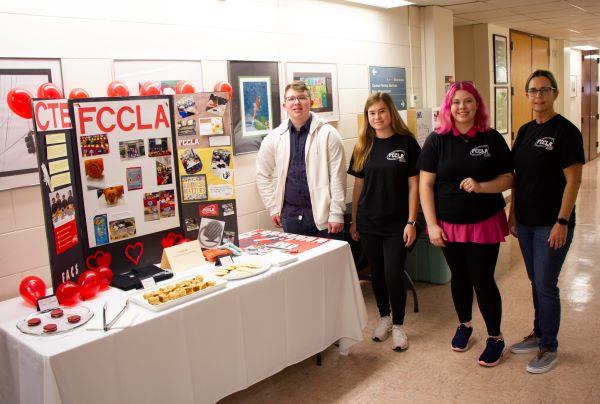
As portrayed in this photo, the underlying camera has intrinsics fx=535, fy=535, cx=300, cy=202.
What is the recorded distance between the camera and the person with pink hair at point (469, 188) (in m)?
2.76

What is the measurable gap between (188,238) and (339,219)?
3.01 feet

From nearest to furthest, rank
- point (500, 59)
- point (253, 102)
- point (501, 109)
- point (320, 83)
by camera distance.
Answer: point (253, 102), point (320, 83), point (500, 59), point (501, 109)

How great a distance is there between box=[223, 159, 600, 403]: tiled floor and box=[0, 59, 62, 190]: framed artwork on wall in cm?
152

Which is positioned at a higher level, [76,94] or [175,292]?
[76,94]

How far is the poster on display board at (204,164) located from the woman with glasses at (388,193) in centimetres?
81

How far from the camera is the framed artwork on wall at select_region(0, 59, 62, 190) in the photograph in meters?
2.46

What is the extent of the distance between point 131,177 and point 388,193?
1.41m

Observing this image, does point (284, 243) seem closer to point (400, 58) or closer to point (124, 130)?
point (124, 130)

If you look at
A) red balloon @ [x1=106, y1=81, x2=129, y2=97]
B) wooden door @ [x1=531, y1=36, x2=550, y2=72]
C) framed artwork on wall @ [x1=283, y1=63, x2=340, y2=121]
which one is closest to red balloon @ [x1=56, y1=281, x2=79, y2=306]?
red balloon @ [x1=106, y1=81, x2=129, y2=97]

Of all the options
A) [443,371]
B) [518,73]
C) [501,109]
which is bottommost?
[443,371]

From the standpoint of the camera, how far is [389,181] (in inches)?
121

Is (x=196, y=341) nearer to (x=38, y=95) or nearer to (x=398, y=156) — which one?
(x=38, y=95)

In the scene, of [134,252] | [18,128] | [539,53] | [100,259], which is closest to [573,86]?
[539,53]

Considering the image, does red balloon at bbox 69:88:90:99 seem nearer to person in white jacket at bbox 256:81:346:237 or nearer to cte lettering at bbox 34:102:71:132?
cte lettering at bbox 34:102:71:132
